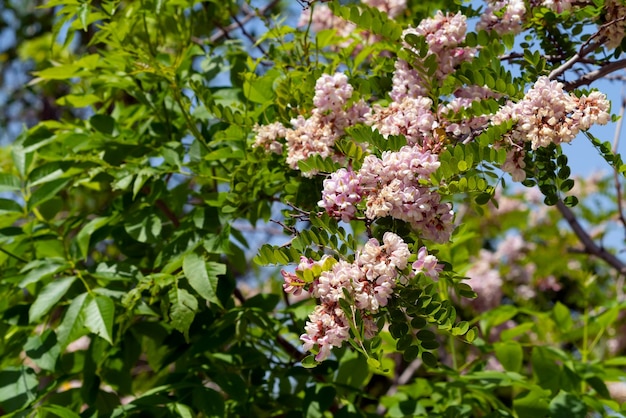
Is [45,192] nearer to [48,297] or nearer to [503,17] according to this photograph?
[48,297]

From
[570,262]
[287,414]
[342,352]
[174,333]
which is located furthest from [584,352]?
[570,262]

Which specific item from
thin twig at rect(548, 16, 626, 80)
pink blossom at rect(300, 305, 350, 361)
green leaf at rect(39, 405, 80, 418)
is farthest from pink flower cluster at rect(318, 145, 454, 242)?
green leaf at rect(39, 405, 80, 418)

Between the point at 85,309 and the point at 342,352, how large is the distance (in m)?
0.60

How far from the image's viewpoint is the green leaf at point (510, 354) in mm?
1774

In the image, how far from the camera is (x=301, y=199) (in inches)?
52.9

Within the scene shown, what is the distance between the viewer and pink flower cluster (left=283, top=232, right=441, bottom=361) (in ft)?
3.20

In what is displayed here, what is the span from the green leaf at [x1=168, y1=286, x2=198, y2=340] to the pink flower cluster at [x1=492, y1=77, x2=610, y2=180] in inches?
25.2

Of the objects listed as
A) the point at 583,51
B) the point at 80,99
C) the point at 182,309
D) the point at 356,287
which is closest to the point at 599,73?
the point at 583,51

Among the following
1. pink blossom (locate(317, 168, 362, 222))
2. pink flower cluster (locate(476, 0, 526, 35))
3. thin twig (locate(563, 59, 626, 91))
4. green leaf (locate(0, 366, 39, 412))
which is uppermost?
pink flower cluster (locate(476, 0, 526, 35))

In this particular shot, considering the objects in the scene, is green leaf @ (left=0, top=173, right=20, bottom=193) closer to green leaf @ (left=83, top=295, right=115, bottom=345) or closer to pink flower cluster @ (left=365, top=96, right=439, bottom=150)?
green leaf @ (left=83, top=295, right=115, bottom=345)

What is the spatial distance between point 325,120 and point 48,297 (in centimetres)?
64

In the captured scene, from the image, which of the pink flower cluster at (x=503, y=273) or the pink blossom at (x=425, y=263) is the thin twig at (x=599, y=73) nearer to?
the pink blossom at (x=425, y=263)

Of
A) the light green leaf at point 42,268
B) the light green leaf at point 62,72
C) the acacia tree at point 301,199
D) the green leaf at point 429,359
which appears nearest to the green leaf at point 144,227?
the acacia tree at point 301,199

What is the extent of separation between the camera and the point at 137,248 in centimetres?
176
